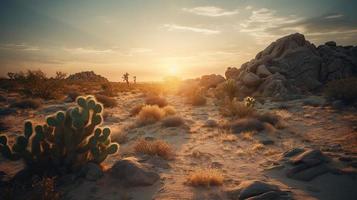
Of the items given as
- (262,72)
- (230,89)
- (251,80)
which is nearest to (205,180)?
(230,89)

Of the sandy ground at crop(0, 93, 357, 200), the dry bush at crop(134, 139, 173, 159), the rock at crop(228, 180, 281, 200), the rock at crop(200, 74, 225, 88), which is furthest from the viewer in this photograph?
the rock at crop(200, 74, 225, 88)

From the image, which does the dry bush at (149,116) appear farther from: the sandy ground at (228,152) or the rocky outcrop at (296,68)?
the rocky outcrop at (296,68)

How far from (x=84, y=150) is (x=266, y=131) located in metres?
7.90

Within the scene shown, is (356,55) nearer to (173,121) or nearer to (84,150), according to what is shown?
(173,121)

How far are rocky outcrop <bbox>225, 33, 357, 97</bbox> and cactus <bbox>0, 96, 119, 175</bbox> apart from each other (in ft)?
62.1

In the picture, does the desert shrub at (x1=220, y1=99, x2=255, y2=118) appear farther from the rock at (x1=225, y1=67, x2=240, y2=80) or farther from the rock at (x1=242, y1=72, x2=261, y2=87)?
the rock at (x1=225, y1=67, x2=240, y2=80)

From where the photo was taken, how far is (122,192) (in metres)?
5.81

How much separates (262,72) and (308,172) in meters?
21.1

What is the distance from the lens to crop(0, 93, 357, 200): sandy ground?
576 centimetres

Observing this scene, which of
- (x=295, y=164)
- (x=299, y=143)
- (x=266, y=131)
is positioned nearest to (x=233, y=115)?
(x=266, y=131)

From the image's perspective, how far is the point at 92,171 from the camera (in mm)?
6348

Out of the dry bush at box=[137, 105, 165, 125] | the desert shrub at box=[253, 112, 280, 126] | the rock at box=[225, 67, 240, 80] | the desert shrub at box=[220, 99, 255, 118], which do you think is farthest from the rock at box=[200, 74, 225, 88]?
the desert shrub at box=[253, 112, 280, 126]

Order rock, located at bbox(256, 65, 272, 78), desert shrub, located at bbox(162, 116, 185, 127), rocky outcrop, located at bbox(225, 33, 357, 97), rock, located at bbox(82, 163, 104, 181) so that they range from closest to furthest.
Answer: rock, located at bbox(82, 163, 104, 181) → desert shrub, located at bbox(162, 116, 185, 127) → rocky outcrop, located at bbox(225, 33, 357, 97) → rock, located at bbox(256, 65, 272, 78)

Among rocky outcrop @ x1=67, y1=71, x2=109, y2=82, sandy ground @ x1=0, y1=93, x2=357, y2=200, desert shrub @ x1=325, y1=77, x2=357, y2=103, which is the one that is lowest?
sandy ground @ x1=0, y1=93, x2=357, y2=200
